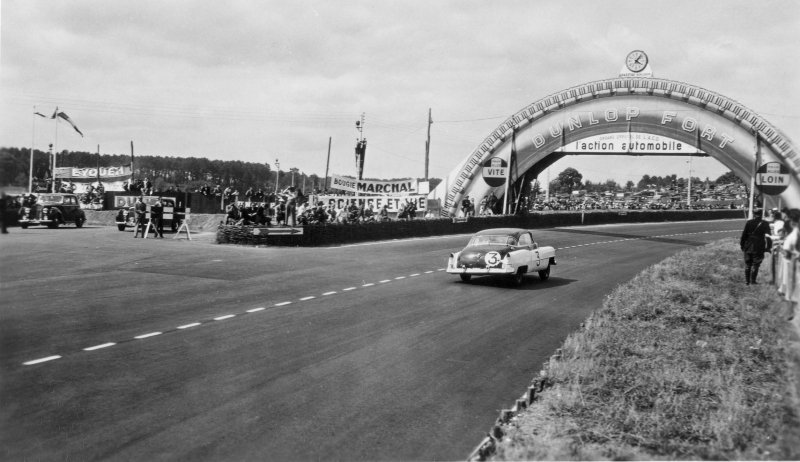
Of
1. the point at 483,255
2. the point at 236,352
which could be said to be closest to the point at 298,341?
the point at 236,352

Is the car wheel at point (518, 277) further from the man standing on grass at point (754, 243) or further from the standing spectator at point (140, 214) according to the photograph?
the standing spectator at point (140, 214)

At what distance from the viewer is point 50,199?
33812 mm

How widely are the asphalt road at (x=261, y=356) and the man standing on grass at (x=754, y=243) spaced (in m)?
3.41

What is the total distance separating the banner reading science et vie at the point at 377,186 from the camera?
36.7 m

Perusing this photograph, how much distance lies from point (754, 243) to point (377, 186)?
81.7 ft

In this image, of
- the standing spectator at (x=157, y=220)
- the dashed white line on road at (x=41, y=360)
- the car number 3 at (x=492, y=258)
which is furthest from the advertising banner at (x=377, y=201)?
the dashed white line on road at (x=41, y=360)

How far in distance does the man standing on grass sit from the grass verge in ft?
12.8

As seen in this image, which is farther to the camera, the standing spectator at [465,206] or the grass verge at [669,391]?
the standing spectator at [465,206]

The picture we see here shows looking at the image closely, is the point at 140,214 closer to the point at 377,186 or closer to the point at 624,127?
the point at 377,186

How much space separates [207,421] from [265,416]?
508 millimetres

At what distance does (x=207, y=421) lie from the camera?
5.70 m

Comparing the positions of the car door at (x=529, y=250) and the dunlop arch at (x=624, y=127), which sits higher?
the dunlop arch at (x=624, y=127)

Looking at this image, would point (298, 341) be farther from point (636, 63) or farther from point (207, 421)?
point (636, 63)

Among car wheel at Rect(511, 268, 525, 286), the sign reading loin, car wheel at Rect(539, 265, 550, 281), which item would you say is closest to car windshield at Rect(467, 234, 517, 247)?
car wheel at Rect(511, 268, 525, 286)
